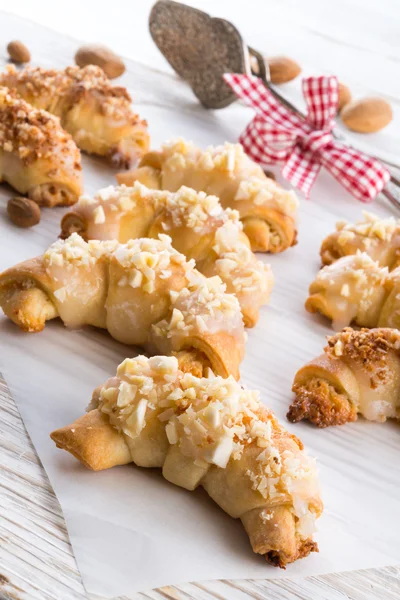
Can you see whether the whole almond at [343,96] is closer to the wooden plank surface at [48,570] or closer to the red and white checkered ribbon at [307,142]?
the red and white checkered ribbon at [307,142]

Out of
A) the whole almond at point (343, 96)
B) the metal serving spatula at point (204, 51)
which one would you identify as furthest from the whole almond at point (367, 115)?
the metal serving spatula at point (204, 51)

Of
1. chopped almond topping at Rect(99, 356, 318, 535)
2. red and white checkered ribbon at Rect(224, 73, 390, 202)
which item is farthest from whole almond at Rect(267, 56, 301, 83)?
chopped almond topping at Rect(99, 356, 318, 535)

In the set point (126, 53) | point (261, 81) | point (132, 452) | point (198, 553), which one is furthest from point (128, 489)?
point (126, 53)

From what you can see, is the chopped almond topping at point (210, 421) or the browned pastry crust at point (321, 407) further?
the browned pastry crust at point (321, 407)

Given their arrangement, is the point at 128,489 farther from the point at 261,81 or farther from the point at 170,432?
the point at 261,81

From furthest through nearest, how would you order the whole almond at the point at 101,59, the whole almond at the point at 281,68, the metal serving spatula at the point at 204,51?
the whole almond at the point at 281,68 → the whole almond at the point at 101,59 → the metal serving spatula at the point at 204,51

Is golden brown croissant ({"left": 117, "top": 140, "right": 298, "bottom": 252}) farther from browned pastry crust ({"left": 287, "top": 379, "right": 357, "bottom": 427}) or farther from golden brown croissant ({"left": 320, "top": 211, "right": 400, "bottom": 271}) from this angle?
browned pastry crust ({"left": 287, "top": 379, "right": 357, "bottom": 427})
